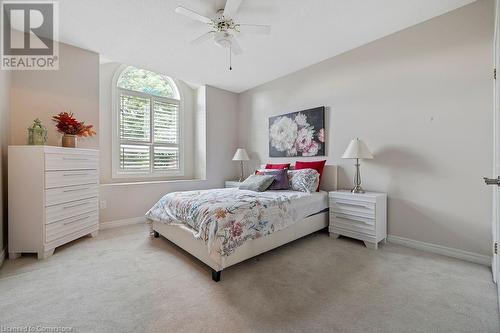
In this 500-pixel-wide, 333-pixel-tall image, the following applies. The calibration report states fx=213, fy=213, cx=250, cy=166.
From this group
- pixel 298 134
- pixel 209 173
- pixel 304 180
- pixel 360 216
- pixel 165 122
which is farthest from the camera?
pixel 209 173

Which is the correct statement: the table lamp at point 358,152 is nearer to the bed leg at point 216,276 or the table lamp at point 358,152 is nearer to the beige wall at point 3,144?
the bed leg at point 216,276

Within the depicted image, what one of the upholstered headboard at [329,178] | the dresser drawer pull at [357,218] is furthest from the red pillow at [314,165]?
the dresser drawer pull at [357,218]

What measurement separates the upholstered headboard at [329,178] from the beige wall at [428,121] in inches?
4.5

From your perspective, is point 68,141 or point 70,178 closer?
point 70,178

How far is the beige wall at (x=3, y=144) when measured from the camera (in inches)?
87.2

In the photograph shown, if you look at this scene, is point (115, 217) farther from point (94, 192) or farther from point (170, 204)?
point (170, 204)

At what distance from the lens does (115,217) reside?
133 inches

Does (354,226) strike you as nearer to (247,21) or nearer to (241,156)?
(241,156)

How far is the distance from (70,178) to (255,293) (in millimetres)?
2480

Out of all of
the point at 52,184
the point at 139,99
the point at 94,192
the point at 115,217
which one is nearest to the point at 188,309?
the point at 52,184

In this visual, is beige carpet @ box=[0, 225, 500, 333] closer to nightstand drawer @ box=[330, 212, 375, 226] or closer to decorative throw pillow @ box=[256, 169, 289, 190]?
nightstand drawer @ box=[330, 212, 375, 226]

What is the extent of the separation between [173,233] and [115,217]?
1573mm

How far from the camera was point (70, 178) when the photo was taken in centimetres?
252

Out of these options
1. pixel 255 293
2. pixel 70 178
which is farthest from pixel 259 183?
pixel 70 178
